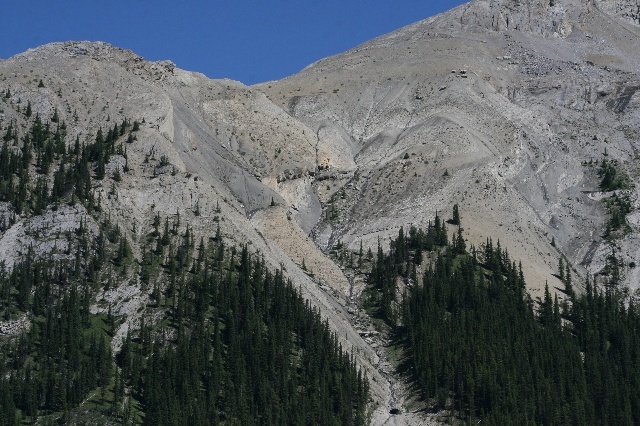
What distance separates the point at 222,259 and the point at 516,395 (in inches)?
1587

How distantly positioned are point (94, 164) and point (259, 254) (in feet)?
84.6

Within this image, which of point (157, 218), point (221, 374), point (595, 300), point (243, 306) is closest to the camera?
point (221, 374)

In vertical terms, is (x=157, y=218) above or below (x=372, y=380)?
above

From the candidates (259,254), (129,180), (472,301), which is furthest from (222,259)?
(472,301)

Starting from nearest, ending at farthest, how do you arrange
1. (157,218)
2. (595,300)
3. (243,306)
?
1. (243,306)
2. (157,218)
3. (595,300)

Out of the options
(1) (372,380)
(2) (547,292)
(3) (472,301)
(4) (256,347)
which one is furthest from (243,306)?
(2) (547,292)

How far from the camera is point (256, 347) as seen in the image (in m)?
167

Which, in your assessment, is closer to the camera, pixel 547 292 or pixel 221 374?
pixel 221 374

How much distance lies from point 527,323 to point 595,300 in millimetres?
16374

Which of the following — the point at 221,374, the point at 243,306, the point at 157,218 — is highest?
the point at 157,218

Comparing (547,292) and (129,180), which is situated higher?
(129,180)

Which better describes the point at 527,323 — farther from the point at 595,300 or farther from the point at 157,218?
the point at 157,218

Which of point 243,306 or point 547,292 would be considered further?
point 547,292

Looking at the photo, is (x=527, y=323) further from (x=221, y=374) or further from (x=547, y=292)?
(x=221, y=374)
